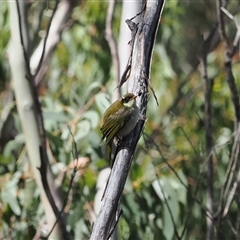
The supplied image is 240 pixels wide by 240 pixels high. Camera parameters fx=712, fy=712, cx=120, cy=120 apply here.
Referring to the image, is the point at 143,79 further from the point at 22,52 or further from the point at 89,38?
the point at 89,38

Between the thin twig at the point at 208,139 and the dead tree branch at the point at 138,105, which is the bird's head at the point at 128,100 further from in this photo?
the thin twig at the point at 208,139

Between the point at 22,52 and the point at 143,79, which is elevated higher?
the point at 22,52

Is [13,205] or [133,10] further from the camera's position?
[13,205]

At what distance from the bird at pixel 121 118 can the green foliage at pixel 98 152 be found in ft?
1.33

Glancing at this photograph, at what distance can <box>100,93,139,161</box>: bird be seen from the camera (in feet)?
4.50

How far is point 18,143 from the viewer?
280 cm

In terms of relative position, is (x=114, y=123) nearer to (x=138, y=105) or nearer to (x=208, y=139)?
(x=138, y=105)

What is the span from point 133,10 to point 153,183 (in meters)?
1.06

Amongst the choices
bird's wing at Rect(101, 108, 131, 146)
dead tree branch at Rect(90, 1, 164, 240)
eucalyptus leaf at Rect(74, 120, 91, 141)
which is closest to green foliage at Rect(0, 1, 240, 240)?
eucalyptus leaf at Rect(74, 120, 91, 141)

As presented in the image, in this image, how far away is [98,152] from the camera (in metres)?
→ 2.80

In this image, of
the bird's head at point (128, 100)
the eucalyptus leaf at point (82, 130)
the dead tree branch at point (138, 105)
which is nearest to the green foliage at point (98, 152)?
the eucalyptus leaf at point (82, 130)

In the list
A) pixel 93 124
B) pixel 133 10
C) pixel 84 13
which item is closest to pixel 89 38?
pixel 84 13

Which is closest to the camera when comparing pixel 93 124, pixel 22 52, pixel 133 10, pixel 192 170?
pixel 133 10

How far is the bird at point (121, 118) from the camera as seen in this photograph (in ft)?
4.50
